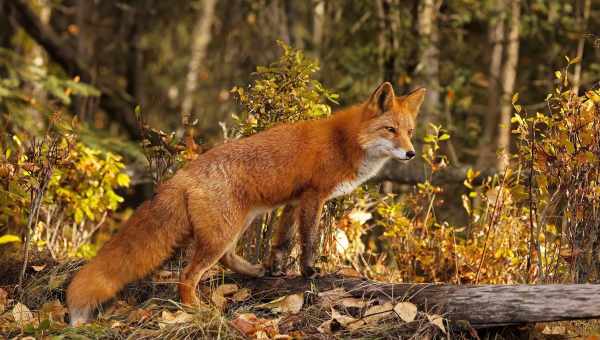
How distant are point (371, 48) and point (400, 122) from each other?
227 inches

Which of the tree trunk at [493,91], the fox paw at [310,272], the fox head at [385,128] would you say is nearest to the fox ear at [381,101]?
the fox head at [385,128]

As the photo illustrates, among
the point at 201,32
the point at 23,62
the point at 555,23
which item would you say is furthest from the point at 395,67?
the point at 201,32

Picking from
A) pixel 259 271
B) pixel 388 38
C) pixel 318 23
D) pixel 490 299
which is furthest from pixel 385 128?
pixel 318 23

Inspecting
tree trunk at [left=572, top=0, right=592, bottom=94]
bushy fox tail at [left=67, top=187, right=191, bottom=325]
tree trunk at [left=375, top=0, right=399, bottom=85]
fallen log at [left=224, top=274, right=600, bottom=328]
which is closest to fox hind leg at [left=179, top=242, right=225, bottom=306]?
bushy fox tail at [left=67, top=187, right=191, bottom=325]

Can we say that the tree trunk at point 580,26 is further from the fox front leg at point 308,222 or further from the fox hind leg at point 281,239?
the fox front leg at point 308,222

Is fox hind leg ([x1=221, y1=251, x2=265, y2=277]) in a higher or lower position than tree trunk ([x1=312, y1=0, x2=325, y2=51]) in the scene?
lower

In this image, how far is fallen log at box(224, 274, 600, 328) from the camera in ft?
15.3

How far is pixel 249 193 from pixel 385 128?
117 cm

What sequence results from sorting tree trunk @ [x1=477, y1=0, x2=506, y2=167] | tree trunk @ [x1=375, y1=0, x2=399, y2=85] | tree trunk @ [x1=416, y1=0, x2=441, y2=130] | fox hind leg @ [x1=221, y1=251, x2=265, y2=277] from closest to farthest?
1. fox hind leg @ [x1=221, y1=251, x2=265, y2=277]
2. tree trunk @ [x1=416, y1=0, x2=441, y2=130]
3. tree trunk @ [x1=375, y1=0, x2=399, y2=85]
4. tree trunk @ [x1=477, y1=0, x2=506, y2=167]

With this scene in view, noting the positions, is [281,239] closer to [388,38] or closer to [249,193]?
[249,193]

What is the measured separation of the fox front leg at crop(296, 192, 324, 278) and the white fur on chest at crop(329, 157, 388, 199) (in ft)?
0.60

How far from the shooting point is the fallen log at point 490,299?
466 centimetres

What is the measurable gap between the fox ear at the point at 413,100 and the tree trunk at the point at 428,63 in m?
4.74

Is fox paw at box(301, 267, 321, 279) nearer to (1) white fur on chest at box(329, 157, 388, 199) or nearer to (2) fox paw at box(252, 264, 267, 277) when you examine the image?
(2) fox paw at box(252, 264, 267, 277)
